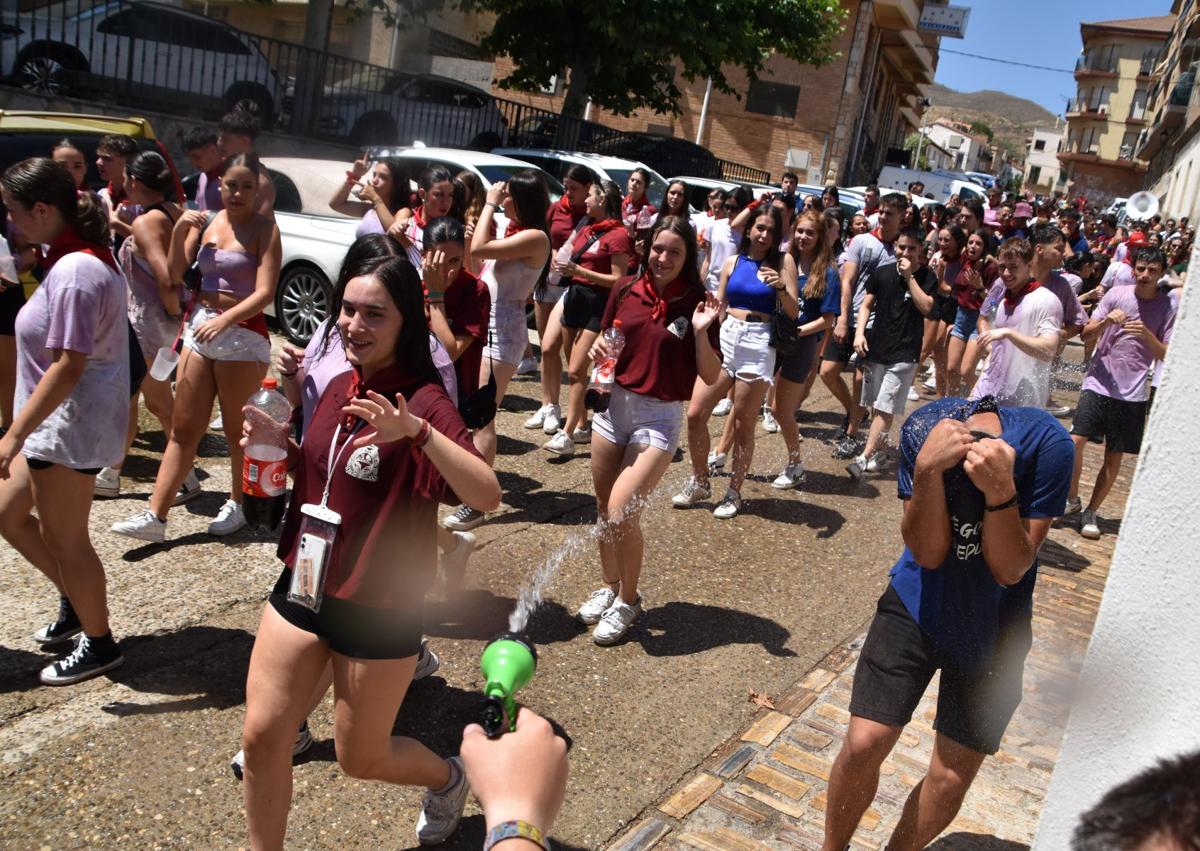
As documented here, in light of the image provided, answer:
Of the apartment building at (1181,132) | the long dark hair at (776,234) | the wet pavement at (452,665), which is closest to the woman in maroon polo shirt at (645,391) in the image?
the wet pavement at (452,665)

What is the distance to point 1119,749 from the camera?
2.45 metres

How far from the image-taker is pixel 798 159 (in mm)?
37938

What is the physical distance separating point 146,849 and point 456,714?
4.08 feet

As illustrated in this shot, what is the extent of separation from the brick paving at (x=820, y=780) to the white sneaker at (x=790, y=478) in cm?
247

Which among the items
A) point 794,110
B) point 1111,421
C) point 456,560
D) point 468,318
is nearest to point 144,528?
point 456,560

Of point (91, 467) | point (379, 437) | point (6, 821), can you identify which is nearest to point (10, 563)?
point (91, 467)

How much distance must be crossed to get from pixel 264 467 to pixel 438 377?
Result: 2.03 ft

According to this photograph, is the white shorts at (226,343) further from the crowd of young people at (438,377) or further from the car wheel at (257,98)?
the car wheel at (257,98)

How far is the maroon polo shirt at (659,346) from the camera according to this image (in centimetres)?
488

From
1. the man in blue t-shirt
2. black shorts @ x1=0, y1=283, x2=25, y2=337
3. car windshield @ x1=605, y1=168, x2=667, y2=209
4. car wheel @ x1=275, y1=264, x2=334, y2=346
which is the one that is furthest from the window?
the man in blue t-shirt

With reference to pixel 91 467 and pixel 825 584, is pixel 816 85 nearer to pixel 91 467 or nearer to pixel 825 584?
pixel 825 584

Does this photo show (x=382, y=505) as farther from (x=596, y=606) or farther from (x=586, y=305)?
(x=586, y=305)

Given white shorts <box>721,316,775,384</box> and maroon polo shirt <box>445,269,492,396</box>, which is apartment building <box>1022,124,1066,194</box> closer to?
white shorts <box>721,316,775,384</box>

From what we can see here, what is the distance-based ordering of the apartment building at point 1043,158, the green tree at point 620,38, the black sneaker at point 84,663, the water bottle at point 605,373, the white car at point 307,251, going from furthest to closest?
the apartment building at point 1043,158 < the green tree at point 620,38 < the white car at point 307,251 < the water bottle at point 605,373 < the black sneaker at point 84,663
